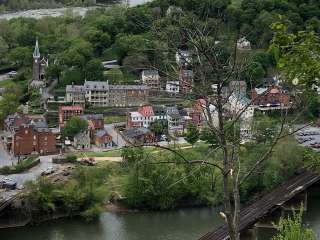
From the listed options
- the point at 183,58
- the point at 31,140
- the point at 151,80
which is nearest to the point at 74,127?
the point at 31,140

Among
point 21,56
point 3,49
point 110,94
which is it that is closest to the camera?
point 110,94

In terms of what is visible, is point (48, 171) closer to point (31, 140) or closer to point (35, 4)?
point (31, 140)

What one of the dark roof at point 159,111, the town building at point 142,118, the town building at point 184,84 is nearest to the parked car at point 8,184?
the town building at point 142,118

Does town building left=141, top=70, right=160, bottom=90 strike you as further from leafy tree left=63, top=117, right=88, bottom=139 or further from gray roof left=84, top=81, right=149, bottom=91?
leafy tree left=63, top=117, right=88, bottom=139

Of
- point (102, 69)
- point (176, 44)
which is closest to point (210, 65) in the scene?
point (176, 44)

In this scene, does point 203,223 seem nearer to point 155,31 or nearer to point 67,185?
point 67,185

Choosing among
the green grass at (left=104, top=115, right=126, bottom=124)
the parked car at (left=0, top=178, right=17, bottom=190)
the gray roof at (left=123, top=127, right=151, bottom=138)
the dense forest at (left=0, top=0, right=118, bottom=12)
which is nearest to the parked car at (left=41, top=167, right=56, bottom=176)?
the parked car at (left=0, top=178, right=17, bottom=190)

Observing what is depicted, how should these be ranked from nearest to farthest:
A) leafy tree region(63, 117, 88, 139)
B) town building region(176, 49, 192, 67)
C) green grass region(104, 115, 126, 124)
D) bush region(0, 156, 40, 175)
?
town building region(176, 49, 192, 67)
bush region(0, 156, 40, 175)
leafy tree region(63, 117, 88, 139)
green grass region(104, 115, 126, 124)
